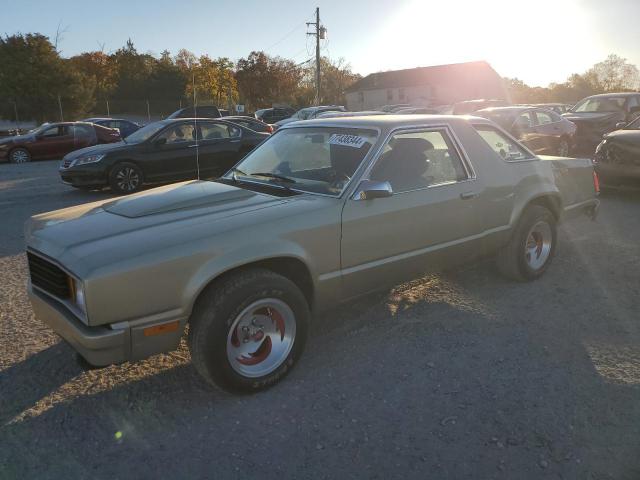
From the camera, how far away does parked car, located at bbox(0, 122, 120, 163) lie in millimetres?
16734

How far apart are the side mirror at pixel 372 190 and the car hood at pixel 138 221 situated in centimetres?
40

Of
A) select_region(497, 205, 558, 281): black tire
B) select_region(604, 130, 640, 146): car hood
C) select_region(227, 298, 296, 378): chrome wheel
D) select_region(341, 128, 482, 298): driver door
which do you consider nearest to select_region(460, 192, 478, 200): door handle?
select_region(341, 128, 482, 298): driver door

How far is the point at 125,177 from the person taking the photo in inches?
388

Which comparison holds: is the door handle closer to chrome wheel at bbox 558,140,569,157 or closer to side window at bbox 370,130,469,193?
side window at bbox 370,130,469,193

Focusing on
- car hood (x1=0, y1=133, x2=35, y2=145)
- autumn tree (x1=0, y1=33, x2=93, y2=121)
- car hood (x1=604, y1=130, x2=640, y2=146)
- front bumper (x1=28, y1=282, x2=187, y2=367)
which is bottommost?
front bumper (x1=28, y1=282, x2=187, y2=367)

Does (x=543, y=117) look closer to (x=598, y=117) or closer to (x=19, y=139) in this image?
(x=598, y=117)

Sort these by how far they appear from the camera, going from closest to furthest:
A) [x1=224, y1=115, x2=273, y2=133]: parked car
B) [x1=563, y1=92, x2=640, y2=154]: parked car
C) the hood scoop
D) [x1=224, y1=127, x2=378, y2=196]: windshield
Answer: the hood scoop, [x1=224, y1=127, x2=378, y2=196]: windshield, [x1=224, y1=115, x2=273, y2=133]: parked car, [x1=563, y1=92, x2=640, y2=154]: parked car

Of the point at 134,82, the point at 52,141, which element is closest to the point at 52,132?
the point at 52,141

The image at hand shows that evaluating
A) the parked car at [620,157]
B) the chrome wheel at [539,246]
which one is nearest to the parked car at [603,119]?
the parked car at [620,157]

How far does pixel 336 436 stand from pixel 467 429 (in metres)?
0.71

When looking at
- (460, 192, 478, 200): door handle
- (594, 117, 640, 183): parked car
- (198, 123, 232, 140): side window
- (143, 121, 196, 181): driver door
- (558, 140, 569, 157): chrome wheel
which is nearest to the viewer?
(460, 192, 478, 200): door handle

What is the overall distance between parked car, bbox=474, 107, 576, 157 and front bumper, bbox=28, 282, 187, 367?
10.7 m

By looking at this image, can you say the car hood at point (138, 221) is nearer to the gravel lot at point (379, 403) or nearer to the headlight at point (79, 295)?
the headlight at point (79, 295)

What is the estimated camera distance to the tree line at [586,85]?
6269cm
